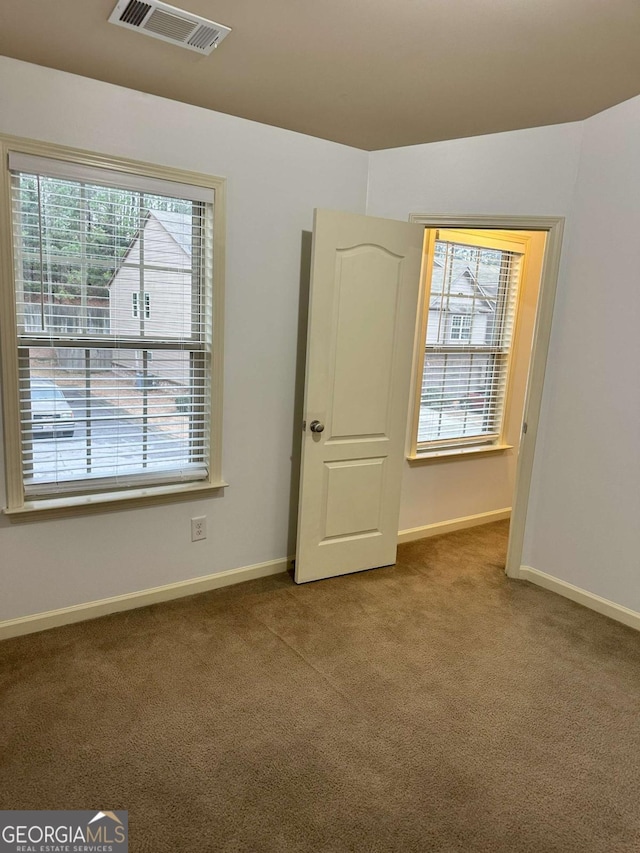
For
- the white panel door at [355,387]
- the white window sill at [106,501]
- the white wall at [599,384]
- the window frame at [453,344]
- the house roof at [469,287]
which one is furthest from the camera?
the house roof at [469,287]

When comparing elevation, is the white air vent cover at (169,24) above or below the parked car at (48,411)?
above

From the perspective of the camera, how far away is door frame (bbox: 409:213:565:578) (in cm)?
311

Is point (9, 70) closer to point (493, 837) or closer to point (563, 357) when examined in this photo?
point (563, 357)

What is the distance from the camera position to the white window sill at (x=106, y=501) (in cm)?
253

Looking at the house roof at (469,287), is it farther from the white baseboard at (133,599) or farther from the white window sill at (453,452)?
the white baseboard at (133,599)

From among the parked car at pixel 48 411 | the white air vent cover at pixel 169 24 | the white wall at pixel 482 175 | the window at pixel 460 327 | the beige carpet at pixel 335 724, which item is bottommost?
the beige carpet at pixel 335 724

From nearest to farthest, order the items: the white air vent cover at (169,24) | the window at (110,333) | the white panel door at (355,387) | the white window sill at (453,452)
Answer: the white air vent cover at (169,24)
the window at (110,333)
the white panel door at (355,387)
the white window sill at (453,452)

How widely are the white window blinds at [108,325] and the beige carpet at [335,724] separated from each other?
0.83 metres

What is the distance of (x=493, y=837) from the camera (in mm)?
1660

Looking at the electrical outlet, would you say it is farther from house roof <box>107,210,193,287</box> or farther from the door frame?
the door frame

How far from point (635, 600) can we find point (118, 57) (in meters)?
3.43

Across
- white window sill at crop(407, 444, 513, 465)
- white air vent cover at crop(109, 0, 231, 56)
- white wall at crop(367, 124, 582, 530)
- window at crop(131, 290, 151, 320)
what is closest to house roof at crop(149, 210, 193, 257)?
window at crop(131, 290, 151, 320)

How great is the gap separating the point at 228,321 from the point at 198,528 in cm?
111

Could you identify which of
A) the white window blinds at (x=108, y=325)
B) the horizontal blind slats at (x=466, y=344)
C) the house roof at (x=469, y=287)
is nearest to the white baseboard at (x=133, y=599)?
the white window blinds at (x=108, y=325)
